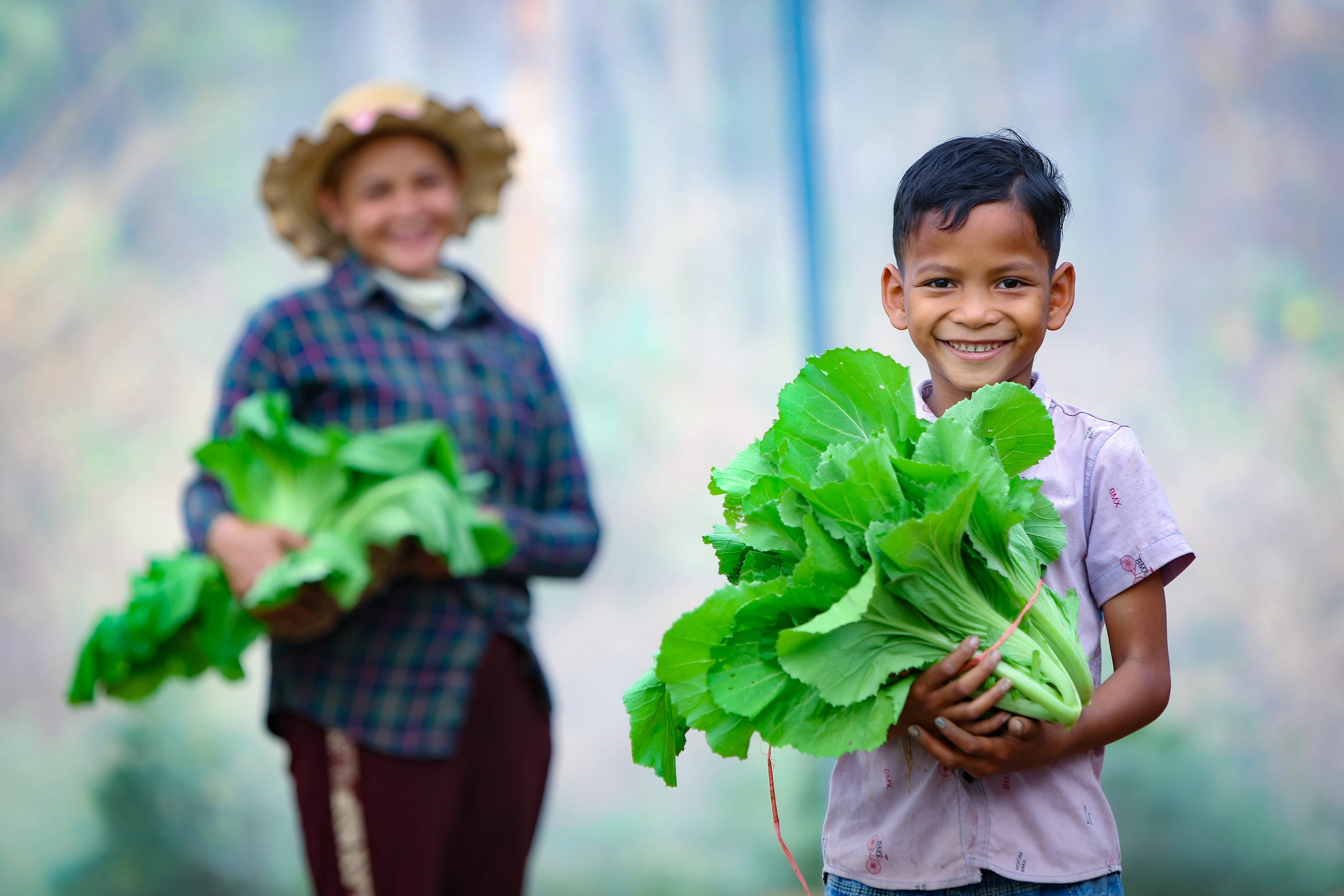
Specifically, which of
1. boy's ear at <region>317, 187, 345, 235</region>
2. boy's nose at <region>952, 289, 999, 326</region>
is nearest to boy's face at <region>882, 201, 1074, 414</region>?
boy's nose at <region>952, 289, 999, 326</region>

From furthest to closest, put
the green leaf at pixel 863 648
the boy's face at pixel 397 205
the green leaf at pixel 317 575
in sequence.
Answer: the boy's face at pixel 397 205
the green leaf at pixel 317 575
the green leaf at pixel 863 648

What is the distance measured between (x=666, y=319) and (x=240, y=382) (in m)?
1.99

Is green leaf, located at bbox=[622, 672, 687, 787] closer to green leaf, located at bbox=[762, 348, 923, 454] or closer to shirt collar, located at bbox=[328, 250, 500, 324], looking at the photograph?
green leaf, located at bbox=[762, 348, 923, 454]

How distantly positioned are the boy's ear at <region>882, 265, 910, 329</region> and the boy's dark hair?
0.08 feet

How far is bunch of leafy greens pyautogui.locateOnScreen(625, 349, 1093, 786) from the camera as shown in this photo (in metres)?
1.21

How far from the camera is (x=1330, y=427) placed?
3709mm

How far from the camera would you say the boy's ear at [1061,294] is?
1.42m

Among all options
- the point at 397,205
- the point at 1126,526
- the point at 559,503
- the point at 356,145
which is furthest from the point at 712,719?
the point at 356,145

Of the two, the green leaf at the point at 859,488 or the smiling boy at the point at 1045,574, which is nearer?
the green leaf at the point at 859,488

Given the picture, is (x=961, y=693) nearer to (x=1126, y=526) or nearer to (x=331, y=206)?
(x=1126, y=526)

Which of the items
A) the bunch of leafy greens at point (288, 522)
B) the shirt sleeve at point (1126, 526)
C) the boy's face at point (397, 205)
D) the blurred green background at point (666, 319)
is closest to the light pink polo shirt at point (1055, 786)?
the shirt sleeve at point (1126, 526)

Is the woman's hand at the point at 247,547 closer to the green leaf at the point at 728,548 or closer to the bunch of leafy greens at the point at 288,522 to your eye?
the bunch of leafy greens at the point at 288,522

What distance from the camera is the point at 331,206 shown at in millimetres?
2943

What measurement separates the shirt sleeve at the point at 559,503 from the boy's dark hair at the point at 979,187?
1.42m
